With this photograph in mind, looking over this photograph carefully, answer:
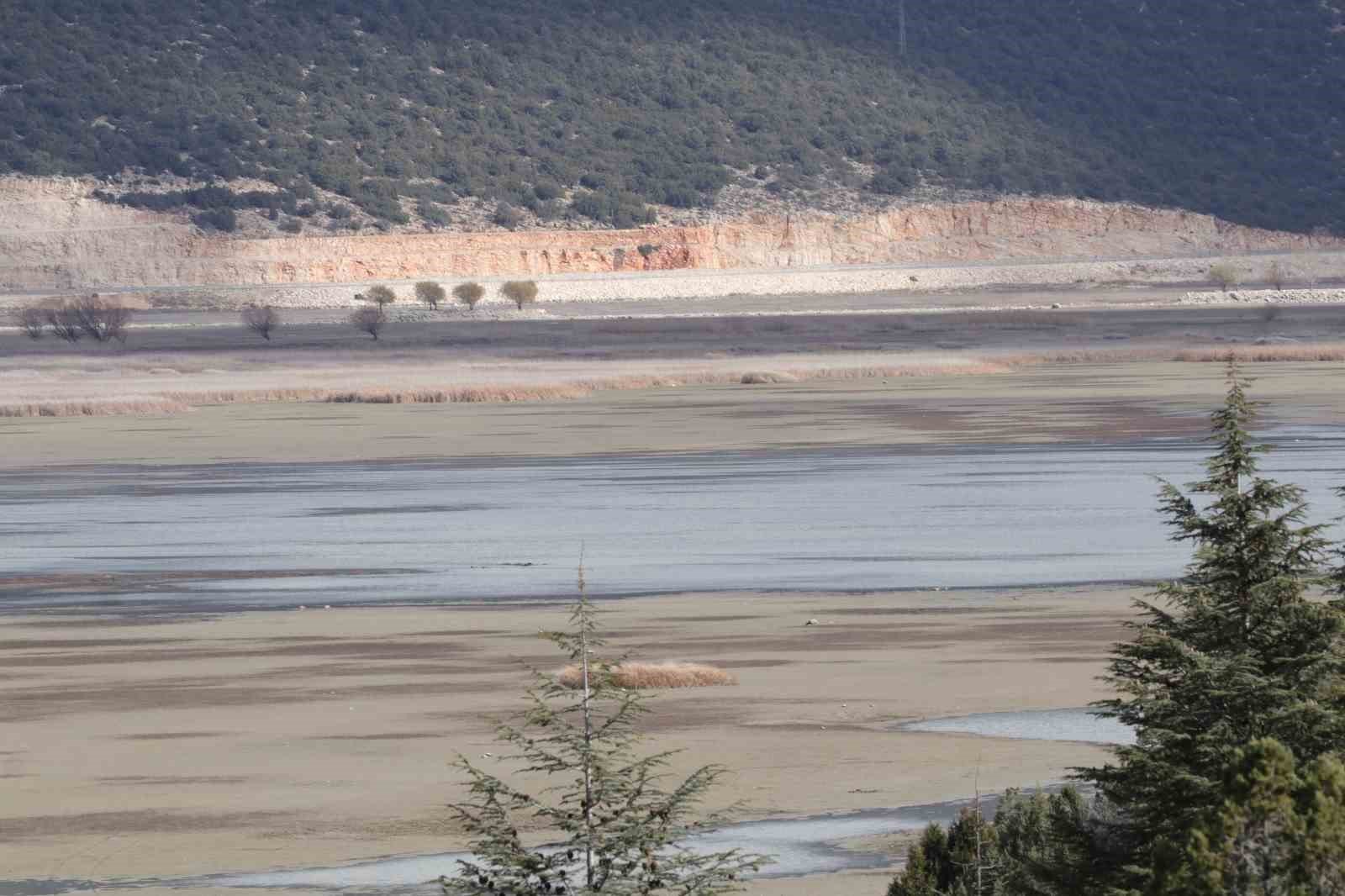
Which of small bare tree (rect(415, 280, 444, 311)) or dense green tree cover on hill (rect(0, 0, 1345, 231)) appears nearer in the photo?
small bare tree (rect(415, 280, 444, 311))

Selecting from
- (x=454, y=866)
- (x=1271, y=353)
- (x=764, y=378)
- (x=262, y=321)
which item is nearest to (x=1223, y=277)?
(x=1271, y=353)

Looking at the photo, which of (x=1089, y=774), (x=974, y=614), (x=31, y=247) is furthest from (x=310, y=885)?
(x=31, y=247)

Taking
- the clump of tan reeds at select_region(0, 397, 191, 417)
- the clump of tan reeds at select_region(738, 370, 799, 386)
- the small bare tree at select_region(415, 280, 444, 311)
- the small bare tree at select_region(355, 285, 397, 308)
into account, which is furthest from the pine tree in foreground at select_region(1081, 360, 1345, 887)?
the small bare tree at select_region(415, 280, 444, 311)

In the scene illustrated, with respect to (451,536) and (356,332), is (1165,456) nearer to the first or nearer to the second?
(451,536)

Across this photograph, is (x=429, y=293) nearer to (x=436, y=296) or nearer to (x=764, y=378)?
(x=436, y=296)

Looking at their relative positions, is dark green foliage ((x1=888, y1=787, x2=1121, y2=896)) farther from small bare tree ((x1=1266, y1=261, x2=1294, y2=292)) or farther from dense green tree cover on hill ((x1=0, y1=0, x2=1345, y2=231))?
small bare tree ((x1=1266, y1=261, x2=1294, y2=292))

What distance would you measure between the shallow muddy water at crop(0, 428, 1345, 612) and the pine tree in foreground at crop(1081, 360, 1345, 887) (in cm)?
1075

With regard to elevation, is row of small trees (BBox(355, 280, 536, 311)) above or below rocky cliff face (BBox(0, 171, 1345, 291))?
below

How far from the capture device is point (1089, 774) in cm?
873

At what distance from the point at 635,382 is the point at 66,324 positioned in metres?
26.8

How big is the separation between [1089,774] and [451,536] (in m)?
20.2

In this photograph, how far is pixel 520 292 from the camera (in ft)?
Result: 314

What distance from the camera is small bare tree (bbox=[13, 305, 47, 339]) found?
80.0 meters

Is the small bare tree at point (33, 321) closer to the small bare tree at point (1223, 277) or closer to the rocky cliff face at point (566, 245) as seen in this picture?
the rocky cliff face at point (566, 245)
